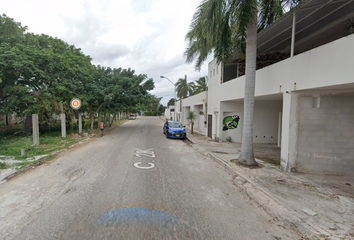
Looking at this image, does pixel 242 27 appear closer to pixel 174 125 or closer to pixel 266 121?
pixel 266 121

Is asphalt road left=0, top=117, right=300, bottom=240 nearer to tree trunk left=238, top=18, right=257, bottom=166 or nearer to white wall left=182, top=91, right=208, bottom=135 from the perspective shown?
tree trunk left=238, top=18, right=257, bottom=166

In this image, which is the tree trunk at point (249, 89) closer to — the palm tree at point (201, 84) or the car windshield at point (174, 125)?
the car windshield at point (174, 125)

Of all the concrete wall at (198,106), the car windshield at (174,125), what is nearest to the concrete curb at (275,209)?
the car windshield at (174,125)

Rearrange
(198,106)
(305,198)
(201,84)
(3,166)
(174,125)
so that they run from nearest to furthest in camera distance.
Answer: (305,198), (3,166), (174,125), (198,106), (201,84)

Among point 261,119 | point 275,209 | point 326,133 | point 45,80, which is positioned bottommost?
point 275,209

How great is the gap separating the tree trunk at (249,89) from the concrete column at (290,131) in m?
1.14

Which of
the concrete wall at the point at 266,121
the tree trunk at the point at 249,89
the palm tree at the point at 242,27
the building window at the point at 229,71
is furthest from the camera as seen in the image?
the building window at the point at 229,71

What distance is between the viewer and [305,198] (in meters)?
4.17

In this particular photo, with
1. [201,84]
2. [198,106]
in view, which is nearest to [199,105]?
[198,106]

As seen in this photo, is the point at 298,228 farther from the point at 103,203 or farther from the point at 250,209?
the point at 103,203

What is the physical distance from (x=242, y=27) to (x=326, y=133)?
478 cm

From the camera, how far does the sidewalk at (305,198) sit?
311cm

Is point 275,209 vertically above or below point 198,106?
below

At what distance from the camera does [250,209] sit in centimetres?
380
